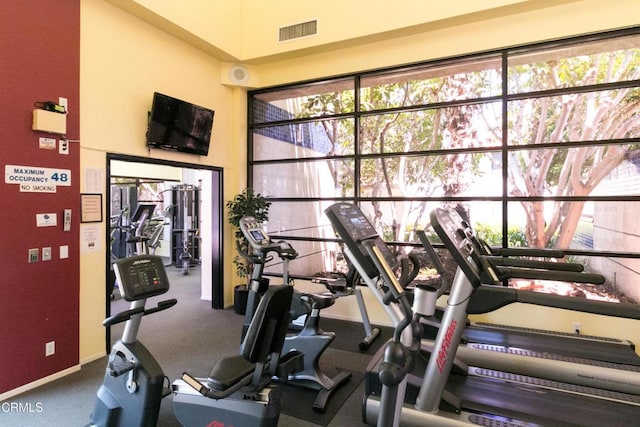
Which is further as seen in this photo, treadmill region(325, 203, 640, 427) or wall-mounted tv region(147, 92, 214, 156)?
wall-mounted tv region(147, 92, 214, 156)

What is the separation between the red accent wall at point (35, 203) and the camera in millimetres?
2912

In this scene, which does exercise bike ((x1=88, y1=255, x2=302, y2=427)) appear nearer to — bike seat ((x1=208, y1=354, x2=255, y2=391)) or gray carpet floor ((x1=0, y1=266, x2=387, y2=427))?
bike seat ((x1=208, y1=354, x2=255, y2=391))

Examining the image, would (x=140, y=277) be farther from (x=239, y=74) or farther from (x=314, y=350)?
(x=239, y=74)

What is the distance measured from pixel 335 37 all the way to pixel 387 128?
4.46ft

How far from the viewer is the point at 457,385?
2.75 m

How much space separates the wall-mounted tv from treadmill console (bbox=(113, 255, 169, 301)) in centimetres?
237

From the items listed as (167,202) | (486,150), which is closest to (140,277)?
(486,150)

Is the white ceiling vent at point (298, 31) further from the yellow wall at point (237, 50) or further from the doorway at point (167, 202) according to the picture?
the doorway at point (167, 202)

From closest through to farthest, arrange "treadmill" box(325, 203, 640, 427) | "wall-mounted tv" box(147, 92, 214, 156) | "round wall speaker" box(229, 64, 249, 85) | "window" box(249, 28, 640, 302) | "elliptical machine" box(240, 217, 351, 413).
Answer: "treadmill" box(325, 203, 640, 427)
"elliptical machine" box(240, 217, 351, 413)
"window" box(249, 28, 640, 302)
"wall-mounted tv" box(147, 92, 214, 156)
"round wall speaker" box(229, 64, 249, 85)

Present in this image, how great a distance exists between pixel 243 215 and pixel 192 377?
3221 mm

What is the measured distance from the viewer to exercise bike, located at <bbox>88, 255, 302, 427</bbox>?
1.96 meters

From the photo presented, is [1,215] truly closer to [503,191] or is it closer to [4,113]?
[4,113]

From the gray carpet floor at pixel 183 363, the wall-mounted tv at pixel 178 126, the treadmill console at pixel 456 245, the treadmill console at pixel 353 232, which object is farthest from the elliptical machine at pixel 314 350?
the wall-mounted tv at pixel 178 126

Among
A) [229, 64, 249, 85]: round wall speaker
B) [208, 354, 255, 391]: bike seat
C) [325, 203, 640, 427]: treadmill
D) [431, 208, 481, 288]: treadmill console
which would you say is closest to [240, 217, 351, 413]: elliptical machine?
[325, 203, 640, 427]: treadmill
